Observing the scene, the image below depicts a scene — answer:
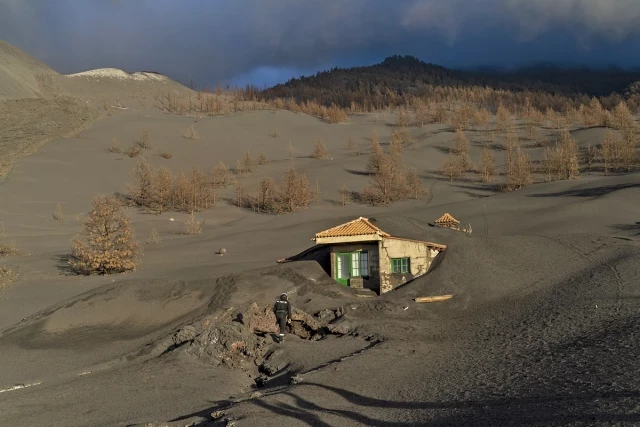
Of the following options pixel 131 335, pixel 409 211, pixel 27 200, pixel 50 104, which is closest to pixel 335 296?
pixel 131 335

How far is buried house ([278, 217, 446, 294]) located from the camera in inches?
864

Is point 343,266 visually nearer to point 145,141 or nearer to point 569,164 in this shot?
point 569,164

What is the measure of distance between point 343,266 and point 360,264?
2.18ft

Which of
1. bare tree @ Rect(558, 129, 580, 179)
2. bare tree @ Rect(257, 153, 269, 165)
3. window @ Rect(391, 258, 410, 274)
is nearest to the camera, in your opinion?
window @ Rect(391, 258, 410, 274)

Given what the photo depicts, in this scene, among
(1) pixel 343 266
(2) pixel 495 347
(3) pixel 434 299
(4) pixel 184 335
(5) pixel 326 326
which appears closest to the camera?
(2) pixel 495 347

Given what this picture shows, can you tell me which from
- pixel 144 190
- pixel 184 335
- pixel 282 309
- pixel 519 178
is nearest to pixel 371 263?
pixel 282 309

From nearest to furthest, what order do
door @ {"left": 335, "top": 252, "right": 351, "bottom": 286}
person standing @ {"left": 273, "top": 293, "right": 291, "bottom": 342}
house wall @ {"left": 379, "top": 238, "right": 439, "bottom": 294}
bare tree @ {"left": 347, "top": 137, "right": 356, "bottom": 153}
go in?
person standing @ {"left": 273, "top": 293, "right": 291, "bottom": 342}
house wall @ {"left": 379, "top": 238, "right": 439, "bottom": 294}
door @ {"left": 335, "top": 252, "right": 351, "bottom": 286}
bare tree @ {"left": 347, "top": 137, "right": 356, "bottom": 153}

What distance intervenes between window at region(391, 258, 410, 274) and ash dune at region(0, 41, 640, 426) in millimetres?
826

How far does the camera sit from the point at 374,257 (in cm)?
2216

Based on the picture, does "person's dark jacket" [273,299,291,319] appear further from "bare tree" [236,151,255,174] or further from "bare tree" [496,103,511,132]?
"bare tree" [496,103,511,132]

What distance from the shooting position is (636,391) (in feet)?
30.1

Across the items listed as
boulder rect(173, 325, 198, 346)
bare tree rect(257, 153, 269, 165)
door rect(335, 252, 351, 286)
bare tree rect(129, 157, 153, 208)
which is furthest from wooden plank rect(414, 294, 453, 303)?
bare tree rect(257, 153, 269, 165)

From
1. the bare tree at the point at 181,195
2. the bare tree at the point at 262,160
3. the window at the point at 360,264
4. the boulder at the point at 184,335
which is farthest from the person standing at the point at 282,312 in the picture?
the bare tree at the point at 262,160

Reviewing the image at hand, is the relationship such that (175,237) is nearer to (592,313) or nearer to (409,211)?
(409,211)
